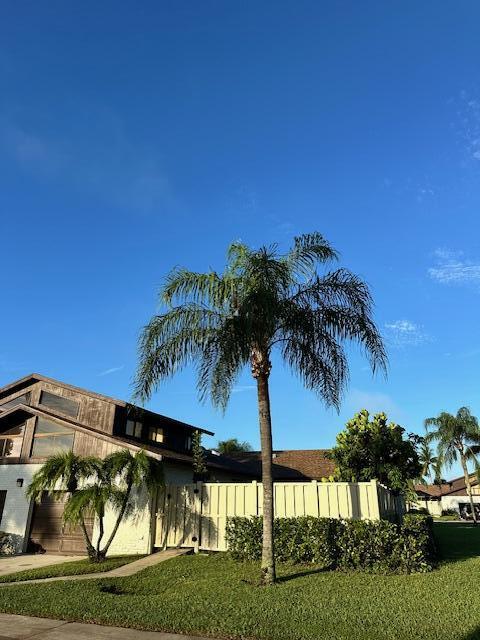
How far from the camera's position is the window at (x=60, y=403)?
20.7 m

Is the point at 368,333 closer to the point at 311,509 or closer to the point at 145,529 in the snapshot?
the point at 311,509

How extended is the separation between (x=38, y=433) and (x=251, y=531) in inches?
391

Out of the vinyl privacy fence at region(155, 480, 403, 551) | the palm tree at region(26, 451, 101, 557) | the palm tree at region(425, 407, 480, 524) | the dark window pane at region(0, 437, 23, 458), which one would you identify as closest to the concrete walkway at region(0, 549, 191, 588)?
the vinyl privacy fence at region(155, 480, 403, 551)

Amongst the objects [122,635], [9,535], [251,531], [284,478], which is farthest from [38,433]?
[284,478]

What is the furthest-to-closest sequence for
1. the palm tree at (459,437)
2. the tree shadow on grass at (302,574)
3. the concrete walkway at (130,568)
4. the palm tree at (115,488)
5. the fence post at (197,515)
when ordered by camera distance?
the palm tree at (459,437), the fence post at (197,515), the palm tree at (115,488), the concrete walkway at (130,568), the tree shadow on grass at (302,574)

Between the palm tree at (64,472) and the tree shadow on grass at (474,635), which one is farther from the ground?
the palm tree at (64,472)

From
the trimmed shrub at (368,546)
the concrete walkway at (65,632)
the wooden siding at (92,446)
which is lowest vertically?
the concrete walkway at (65,632)

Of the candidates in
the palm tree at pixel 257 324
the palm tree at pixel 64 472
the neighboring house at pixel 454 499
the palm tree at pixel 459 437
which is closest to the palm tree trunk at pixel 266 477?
the palm tree at pixel 257 324

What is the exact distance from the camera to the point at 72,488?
15062 millimetres

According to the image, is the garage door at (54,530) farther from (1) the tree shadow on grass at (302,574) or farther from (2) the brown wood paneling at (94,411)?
(1) the tree shadow on grass at (302,574)

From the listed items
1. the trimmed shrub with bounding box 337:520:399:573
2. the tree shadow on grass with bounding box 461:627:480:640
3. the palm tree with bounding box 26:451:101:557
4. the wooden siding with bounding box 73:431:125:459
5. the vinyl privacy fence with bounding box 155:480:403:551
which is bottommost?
the tree shadow on grass with bounding box 461:627:480:640

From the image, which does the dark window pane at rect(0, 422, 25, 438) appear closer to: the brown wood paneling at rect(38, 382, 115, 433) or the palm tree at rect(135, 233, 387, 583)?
the brown wood paneling at rect(38, 382, 115, 433)

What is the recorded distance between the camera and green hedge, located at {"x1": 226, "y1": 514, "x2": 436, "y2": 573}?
37.6 ft

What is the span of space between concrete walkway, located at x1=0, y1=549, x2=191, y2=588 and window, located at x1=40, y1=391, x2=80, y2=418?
798cm
